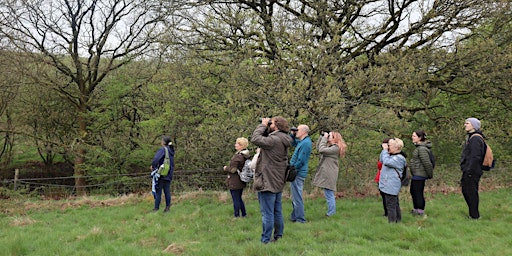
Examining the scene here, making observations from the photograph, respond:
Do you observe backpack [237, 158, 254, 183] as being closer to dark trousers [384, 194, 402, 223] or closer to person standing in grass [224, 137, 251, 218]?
person standing in grass [224, 137, 251, 218]

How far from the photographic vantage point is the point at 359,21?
11.0 metres

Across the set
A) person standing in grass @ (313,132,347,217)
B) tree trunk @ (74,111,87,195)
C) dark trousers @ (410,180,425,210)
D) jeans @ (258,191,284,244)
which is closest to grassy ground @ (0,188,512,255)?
jeans @ (258,191,284,244)

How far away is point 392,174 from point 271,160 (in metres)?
2.26

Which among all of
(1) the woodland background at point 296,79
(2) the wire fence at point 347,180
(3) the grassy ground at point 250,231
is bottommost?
(3) the grassy ground at point 250,231

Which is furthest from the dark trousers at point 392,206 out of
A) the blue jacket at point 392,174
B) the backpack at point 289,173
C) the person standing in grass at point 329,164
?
the backpack at point 289,173

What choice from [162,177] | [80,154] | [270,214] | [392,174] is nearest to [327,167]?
[392,174]

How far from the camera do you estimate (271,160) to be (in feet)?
17.0

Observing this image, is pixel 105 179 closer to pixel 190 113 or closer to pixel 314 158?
pixel 190 113

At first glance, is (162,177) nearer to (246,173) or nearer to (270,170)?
(246,173)

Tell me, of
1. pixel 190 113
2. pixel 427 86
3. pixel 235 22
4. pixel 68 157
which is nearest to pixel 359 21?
pixel 427 86

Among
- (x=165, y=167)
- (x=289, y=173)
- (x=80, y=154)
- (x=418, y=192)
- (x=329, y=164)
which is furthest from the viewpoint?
(x=80, y=154)

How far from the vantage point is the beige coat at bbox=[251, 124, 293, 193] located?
5078 mm

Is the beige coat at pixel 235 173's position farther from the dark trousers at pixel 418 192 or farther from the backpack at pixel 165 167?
the dark trousers at pixel 418 192

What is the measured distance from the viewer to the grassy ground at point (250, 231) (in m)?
4.99
